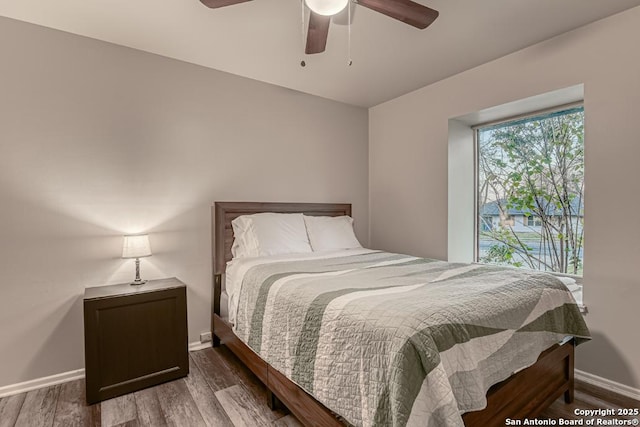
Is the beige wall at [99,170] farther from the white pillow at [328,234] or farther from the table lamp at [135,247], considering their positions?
the white pillow at [328,234]

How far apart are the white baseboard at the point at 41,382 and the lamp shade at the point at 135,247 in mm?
965

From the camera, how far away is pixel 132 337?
86.0 inches

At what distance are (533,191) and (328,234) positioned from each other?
1944 millimetres

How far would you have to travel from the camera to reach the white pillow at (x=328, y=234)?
10.3ft

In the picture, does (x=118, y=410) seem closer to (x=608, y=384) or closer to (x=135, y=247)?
(x=135, y=247)

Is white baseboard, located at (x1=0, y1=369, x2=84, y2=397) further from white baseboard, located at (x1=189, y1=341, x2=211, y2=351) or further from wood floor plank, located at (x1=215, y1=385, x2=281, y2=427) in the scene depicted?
wood floor plank, located at (x1=215, y1=385, x2=281, y2=427)

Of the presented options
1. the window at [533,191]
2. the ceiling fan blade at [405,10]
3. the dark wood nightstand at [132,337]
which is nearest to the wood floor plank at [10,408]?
the dark wood nightstand at [132,337]

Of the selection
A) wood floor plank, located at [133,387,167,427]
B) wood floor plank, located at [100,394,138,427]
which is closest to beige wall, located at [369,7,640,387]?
wood floor plank, located at [133,387,167,427]

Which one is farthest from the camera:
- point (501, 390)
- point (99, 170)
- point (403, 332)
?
point (99, 170)

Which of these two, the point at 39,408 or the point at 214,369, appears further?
the point at 214,369

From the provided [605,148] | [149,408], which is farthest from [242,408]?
[605,148]

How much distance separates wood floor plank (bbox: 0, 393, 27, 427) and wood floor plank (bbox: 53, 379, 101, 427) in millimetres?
200

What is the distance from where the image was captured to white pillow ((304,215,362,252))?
3141mm

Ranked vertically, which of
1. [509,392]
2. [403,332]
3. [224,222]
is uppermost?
[224,222]
